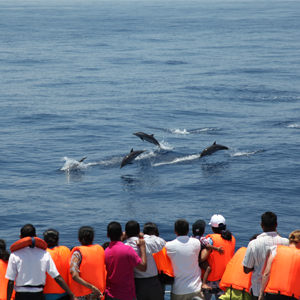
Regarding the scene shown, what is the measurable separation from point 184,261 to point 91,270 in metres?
1.68

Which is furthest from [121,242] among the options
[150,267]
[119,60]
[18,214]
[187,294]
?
[119,60]

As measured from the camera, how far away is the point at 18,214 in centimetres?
1928

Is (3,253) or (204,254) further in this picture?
(204,254)

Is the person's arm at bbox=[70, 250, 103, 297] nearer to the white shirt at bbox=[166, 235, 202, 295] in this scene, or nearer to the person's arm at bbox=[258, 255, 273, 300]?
the white shirt at bbox=[166, 235, 202, 295]

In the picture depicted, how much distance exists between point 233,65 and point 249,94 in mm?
20159

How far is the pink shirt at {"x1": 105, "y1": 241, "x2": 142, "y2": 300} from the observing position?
26.2 feet

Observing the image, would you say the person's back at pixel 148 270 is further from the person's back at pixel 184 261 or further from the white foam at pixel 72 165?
the white foam at pixel 72 165

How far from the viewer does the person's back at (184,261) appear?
8391 millimetres

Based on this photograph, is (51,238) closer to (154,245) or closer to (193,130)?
(154,245)

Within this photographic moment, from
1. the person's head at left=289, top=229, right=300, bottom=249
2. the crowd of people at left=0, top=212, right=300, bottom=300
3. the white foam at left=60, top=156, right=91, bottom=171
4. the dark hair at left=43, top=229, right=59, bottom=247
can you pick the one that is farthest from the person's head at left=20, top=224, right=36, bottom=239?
the white foam at left=60, top=156, right=91, bottom=171

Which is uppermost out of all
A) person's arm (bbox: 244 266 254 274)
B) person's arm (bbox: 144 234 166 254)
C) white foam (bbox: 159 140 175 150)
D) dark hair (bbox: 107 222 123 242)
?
white foam (bbox: 159 140 175 150)

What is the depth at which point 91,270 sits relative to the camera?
7.84 m

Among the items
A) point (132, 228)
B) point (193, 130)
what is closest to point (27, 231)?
point (132, 228)

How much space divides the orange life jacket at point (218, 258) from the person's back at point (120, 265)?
4.61 feet
